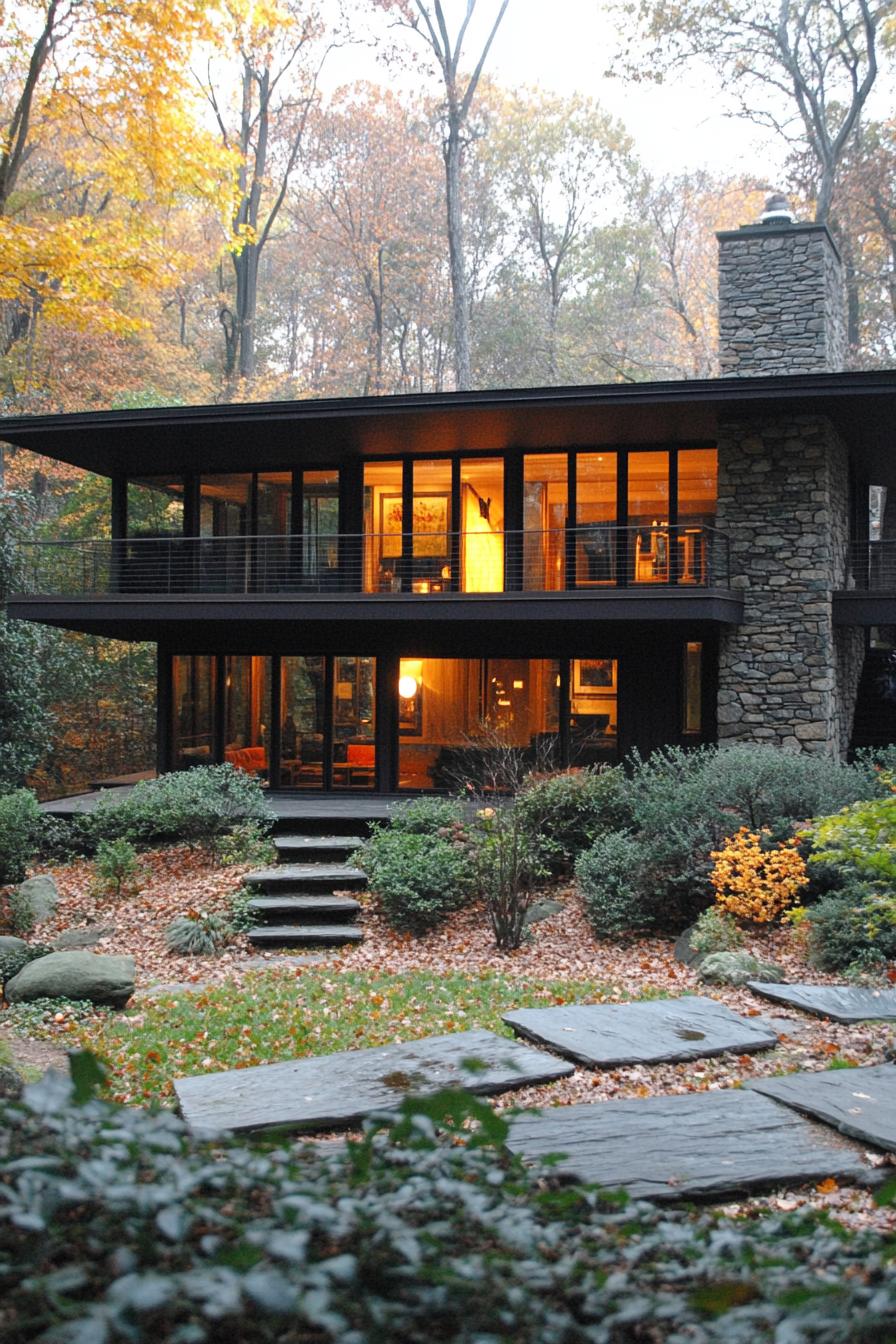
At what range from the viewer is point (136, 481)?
18.8 meters

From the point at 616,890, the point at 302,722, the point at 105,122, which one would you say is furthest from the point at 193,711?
the point at 616,890

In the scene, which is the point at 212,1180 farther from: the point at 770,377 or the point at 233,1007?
the point at 770,377

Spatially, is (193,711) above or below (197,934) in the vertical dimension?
above

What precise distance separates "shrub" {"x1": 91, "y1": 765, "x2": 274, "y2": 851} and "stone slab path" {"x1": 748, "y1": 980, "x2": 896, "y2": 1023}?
7.65 meters

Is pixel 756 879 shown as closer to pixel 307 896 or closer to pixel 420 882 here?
pixel 420 882

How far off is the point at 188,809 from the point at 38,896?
2.01 metres

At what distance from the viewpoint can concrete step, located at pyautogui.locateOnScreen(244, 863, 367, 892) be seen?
39.4 ft

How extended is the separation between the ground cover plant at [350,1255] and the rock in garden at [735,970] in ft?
19.8

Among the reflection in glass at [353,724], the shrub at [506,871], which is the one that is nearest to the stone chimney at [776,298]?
the reflection in glass at [353,724]

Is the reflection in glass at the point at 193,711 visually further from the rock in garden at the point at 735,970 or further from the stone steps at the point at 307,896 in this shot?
the rock in garden at the point at 735,970

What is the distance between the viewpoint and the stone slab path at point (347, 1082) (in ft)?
15.9

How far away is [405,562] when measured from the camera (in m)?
17.2

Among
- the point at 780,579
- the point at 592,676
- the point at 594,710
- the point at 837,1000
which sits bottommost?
the point at 837,1000

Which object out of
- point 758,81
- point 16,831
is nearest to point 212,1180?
point 16,831
